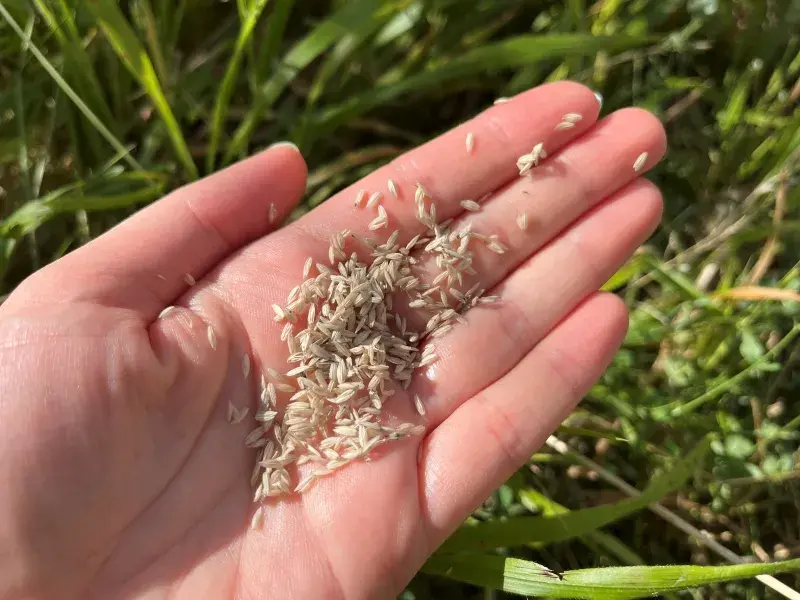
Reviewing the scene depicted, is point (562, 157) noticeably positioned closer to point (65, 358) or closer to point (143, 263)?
point (143, 263)

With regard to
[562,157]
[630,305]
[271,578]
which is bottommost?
[630,305]

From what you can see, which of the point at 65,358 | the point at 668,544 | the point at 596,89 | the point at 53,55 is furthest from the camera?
the point at 596,89

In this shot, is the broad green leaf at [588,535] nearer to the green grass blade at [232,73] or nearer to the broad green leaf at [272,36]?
the green grass blade at [232,73]

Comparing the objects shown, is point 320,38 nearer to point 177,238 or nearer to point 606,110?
point 177,238

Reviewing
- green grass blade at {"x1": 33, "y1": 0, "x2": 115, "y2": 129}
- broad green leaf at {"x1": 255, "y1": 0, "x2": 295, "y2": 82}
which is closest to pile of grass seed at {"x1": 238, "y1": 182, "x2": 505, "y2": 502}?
broad green leaf at {"x1": 255, "y1": 0, "x2": 295, "y2": 82}

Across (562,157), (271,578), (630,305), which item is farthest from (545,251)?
(271,578)

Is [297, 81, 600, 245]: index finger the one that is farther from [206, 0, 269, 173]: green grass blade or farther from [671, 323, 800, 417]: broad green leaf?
[671, 323, 800, 417]: broad green leaf

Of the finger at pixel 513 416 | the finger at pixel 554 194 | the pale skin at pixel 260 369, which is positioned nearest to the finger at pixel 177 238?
the pale skin at pixel 260 369

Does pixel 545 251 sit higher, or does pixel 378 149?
pixel 378 149
